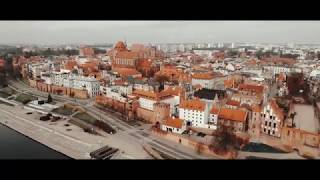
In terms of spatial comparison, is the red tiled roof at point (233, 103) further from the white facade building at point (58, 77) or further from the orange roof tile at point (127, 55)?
the white facade building at point (58, 77)

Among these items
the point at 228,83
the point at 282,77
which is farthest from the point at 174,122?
the point at 282,77

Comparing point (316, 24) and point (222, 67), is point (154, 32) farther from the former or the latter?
point (316, 24)

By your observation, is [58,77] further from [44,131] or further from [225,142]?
[225,142]

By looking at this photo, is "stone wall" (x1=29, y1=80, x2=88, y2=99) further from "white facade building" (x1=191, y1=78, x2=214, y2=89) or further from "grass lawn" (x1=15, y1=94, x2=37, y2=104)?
"white facade building" (x1=191, y1=78, x2=214, y2=89)

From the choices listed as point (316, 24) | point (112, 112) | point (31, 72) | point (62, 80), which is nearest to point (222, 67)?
point (316, 24)
